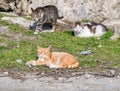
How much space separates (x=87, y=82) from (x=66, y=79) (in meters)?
0.54

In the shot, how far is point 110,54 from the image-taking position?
1402cm

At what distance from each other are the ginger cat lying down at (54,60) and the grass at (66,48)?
0.19 meters

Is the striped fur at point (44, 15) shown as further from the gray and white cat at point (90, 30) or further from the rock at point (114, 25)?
the rock at point (114, 25)

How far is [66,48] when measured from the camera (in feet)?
48.2

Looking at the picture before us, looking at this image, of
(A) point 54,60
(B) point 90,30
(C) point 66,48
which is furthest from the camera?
(B) point 90,30

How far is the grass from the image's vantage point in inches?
509

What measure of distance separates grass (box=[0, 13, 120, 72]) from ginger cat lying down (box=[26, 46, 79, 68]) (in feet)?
0.62

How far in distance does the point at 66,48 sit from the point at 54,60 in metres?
2.34

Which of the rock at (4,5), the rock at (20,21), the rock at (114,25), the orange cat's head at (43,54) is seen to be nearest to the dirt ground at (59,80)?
the orange cat's head at (43,54)

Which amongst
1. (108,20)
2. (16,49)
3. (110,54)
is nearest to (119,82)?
(110,54)

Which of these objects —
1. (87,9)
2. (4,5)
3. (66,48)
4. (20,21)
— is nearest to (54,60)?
(66,48)

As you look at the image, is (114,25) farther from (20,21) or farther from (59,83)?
(59,83)

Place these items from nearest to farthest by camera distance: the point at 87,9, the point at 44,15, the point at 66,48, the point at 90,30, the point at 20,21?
the point at 66,48 < the point at 90,30 < the point at 44,15 < the point at 20,21 < the point at 87,9

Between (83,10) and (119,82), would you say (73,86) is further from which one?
(83,10)
